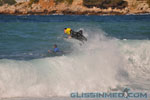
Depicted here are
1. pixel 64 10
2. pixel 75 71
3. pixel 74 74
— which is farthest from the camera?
pixel 64 10

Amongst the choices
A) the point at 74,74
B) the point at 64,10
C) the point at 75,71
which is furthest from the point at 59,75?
the point at 64,10

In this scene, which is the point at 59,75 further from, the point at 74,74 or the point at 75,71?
the point at 75,71

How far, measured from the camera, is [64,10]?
95.8m

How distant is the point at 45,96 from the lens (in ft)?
29.7

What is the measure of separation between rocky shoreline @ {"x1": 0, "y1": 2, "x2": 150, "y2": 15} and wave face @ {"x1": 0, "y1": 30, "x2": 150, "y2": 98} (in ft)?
261

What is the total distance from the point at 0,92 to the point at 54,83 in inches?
74.8

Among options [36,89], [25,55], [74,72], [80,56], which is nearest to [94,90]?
[74,72]

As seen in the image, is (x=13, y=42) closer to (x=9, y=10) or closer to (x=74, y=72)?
(x=74, y=72)

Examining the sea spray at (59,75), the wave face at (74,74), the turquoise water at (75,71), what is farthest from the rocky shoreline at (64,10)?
the sea spray at (59,75)

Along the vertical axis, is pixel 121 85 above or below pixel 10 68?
below

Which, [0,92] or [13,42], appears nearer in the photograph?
[0,92]

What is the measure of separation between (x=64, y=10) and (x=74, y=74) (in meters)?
86.6

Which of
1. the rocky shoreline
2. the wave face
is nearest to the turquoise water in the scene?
the wave face

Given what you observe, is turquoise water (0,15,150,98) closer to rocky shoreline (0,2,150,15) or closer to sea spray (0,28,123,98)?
sea spray (0,28,123,98)
